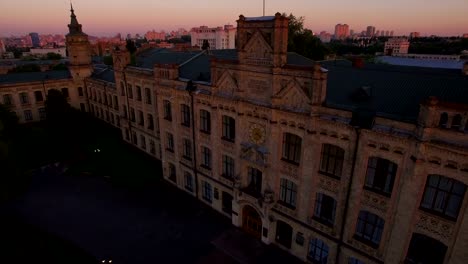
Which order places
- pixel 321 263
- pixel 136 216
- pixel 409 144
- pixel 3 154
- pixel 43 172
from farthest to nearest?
pixel 43 172, pixel 136 216, pixel 3 154, pixel 321 263, pixel 409 144

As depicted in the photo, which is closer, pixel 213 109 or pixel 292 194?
pixel 292 194

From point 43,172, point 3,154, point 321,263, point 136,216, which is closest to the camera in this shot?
point 321,263

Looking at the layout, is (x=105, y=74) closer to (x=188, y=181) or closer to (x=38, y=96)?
(x=38, y=96)

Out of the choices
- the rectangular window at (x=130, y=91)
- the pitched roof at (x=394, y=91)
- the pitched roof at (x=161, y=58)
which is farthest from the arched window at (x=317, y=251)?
the rectangular window at (x=130, y=91)

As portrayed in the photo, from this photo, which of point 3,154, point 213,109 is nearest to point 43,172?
point 3,154

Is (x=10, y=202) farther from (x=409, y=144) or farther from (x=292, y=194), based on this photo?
(x=409, y=144)

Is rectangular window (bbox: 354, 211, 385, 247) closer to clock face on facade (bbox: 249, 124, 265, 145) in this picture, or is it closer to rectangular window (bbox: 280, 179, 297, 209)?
rectangular window (bbox: 280, 179, 297, 209)

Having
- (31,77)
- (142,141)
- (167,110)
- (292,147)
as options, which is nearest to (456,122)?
(292,147)
